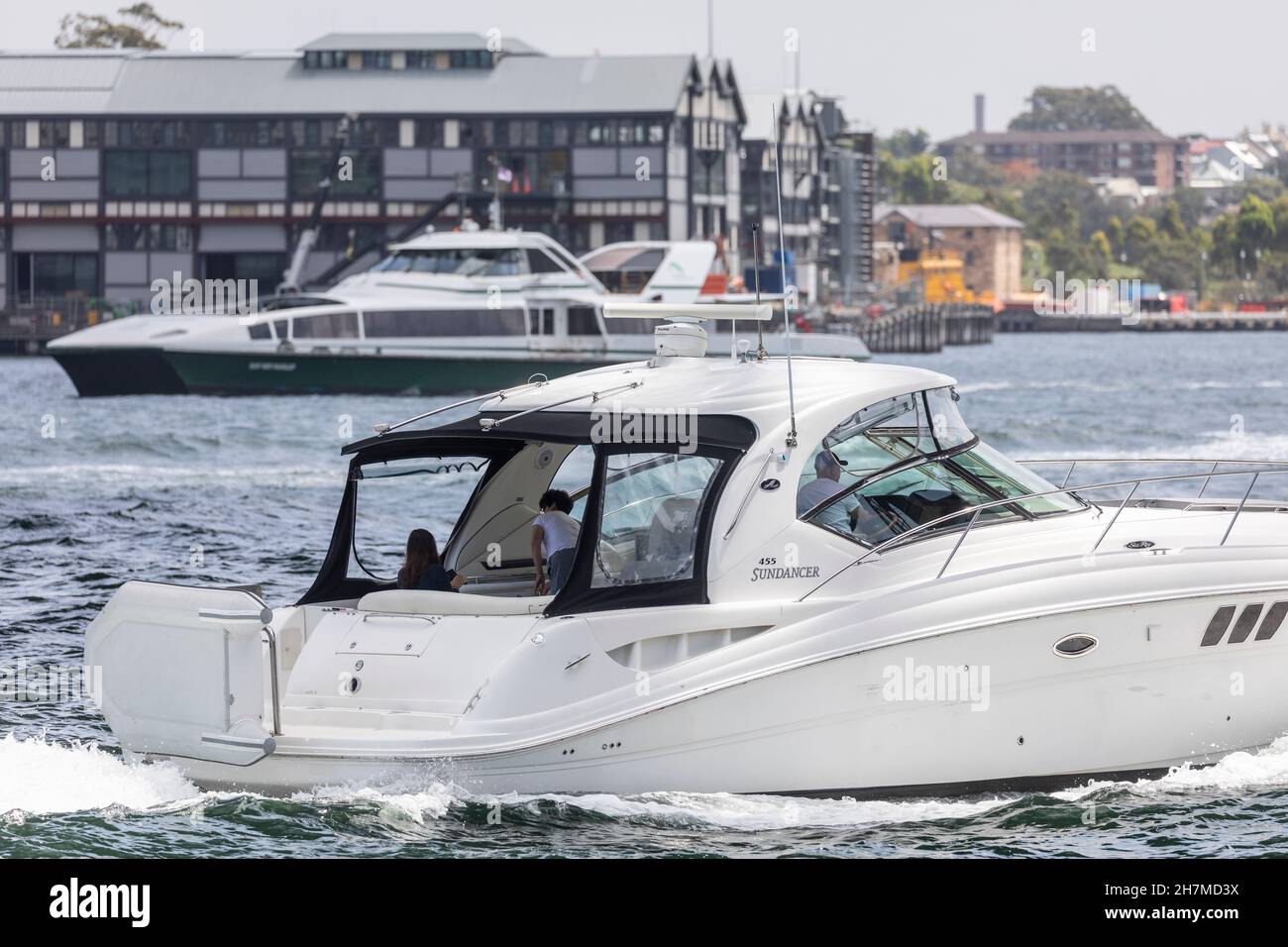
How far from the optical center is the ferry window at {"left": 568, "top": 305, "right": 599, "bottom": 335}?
174 feet

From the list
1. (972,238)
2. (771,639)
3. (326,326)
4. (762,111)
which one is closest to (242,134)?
(326,326)

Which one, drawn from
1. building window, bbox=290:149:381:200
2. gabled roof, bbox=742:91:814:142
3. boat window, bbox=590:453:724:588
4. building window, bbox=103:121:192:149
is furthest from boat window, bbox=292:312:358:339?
gabled roof, bbox=742:91:814:142

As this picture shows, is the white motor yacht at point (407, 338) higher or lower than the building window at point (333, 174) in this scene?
lower

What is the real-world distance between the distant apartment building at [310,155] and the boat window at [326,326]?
2691 centimetres

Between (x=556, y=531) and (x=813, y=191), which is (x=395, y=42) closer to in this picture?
(x=813, y=191)

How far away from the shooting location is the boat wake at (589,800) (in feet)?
33.8

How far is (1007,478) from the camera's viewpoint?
11508 millimetres

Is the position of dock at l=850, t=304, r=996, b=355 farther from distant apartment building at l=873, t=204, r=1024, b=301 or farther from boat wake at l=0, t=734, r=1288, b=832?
boat wake at l=0, t=734, r=1288, b=832

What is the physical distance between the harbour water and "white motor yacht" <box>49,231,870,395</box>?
2.29m

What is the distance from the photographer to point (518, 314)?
53.2 m

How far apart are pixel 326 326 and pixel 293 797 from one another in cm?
4233

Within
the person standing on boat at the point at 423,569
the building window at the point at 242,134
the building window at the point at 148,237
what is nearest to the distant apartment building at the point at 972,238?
the building window at the point at 242,134

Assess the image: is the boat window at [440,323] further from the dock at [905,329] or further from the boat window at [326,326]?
the dock at [905,329]
